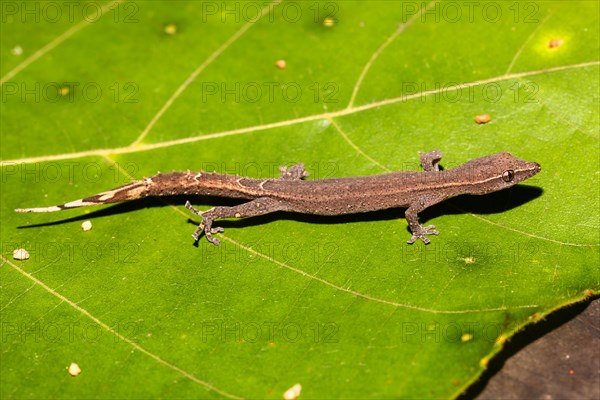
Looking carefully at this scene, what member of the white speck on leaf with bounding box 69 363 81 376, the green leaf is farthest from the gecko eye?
the white speck on leaf with bounding box 69 363 81 376

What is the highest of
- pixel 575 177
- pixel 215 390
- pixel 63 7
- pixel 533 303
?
pixel 63 7

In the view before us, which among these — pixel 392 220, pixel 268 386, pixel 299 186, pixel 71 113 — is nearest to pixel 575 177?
pixel 392 220

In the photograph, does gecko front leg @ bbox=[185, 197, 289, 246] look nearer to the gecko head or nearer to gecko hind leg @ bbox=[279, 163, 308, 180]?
gecko hind leg @ bbox=[279, 163, 308, 180]

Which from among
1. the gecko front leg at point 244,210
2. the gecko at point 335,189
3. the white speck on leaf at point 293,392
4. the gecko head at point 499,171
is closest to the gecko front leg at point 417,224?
the gecko at point 335,189

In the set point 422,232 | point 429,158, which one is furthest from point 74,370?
point 429,158

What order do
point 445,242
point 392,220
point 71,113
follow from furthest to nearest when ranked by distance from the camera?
point 71,113 < point 392,220 < point 445,242

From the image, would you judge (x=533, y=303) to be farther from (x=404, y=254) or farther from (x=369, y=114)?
(x=369, y=114)
